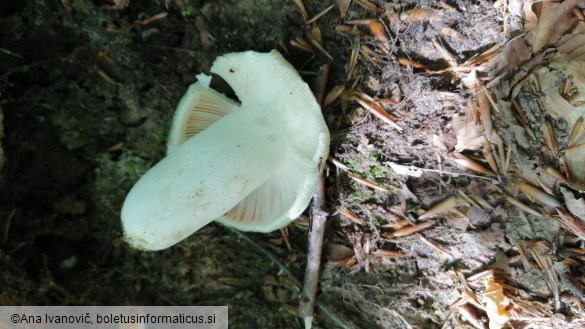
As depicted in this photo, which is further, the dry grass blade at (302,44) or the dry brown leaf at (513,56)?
the dry grass blade at (302,44)

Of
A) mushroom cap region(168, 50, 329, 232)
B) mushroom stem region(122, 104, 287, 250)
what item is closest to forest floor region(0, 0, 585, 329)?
mushroom cap region(168, 50, 329, 232)

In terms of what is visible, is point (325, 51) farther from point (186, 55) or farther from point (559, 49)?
point (559, 49)

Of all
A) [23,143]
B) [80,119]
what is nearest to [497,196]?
[80,119]

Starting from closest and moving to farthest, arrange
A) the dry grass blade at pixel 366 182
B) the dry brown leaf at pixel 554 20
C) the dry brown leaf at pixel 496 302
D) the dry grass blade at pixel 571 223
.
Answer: the dry brown leaf at pixel 554 20 < the dry grass blade at pixel 571 223 < the dry brown leaf at pixel 496 302 < the dry grass blade at pixel 366 182

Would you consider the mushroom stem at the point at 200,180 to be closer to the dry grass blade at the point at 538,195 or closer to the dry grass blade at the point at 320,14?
the dry grass blade at the point at 320,14

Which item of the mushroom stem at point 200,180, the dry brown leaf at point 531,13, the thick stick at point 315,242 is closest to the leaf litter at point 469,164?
the dry brown leaf at point 531,13

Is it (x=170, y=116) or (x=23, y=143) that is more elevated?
(x=170, y=116)

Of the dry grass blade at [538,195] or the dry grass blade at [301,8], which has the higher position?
the dry grass blade at [301,8]
